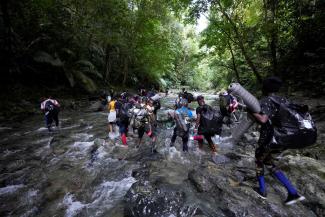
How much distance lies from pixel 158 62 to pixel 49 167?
2642 cm

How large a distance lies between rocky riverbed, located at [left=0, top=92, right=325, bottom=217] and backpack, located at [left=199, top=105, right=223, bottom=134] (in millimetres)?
947

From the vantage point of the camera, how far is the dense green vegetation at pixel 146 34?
1577 cm

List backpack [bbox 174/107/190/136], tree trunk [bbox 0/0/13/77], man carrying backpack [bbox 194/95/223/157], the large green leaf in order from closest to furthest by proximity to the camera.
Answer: man carrying backpack [bbox 194/95/223/157], backpack [bbox 174/107/190/136], tree trunk [bbox 0/0/13/77], the large green leaf

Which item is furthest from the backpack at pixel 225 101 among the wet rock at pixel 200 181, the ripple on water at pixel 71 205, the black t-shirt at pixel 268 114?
the ripple on water at pixel 71 205

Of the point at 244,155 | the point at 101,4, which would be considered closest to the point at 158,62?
the point at 101,4

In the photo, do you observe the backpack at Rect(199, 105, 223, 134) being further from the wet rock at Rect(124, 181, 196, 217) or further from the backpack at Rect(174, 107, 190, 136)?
the wet rock at Rect(124, 181, 196, 217)

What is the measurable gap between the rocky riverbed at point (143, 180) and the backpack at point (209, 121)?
0.95 meters

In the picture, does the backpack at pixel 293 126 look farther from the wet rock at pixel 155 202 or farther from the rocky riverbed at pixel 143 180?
the wet rock at pixel 155 202

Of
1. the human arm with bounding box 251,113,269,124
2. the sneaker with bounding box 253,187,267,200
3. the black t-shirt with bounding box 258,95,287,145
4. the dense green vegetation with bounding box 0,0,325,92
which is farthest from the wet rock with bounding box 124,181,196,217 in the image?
the dense green vegetation with bounding box 0,0,325,92

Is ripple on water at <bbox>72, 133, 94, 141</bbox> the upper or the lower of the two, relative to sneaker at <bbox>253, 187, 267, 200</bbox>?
lower

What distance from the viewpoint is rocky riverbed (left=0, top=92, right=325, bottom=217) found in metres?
4.36

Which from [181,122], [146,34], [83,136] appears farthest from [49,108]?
[146,34]

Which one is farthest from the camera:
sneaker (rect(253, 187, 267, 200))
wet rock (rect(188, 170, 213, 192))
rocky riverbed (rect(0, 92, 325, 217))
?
wet rock (rect(188, 170, 213, 192))

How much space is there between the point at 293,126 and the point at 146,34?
2530 cm
